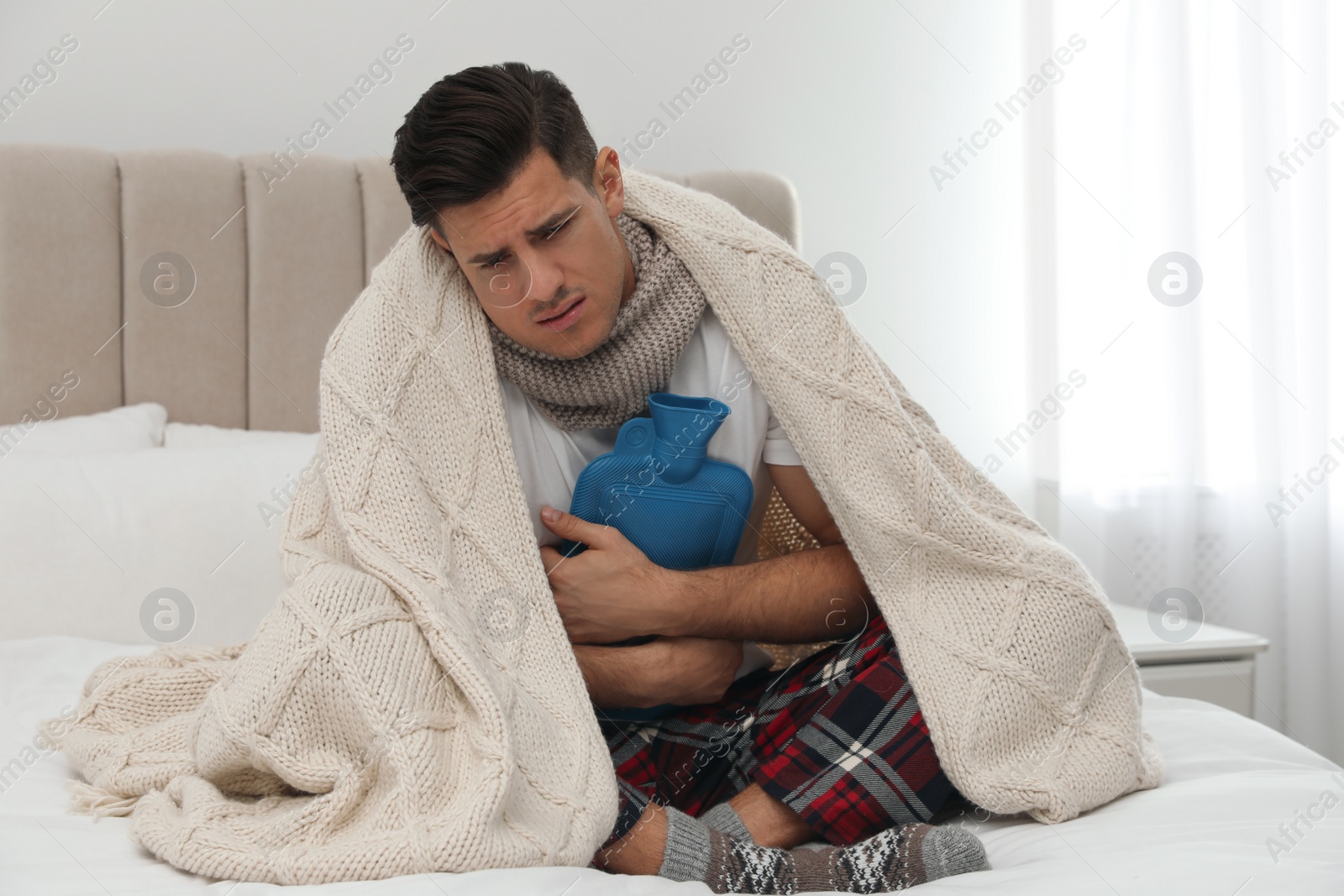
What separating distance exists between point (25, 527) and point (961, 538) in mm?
1197

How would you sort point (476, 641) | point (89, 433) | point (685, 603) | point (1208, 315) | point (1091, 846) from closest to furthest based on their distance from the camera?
point (1091, 846) < point (476, 641) < point (685, 603) < point (89, 433) < point (1208, 315)

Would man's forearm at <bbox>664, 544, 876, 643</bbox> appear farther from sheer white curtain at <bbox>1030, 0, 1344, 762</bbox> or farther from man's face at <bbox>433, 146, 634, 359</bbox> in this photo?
sheer white curtain at <bbox>1030, 0, 1344, 762</bbox>

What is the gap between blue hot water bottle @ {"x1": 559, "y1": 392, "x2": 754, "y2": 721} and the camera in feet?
3.35

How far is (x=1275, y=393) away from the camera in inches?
75.1

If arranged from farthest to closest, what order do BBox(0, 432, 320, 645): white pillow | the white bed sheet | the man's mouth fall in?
BBox(0, 432, 320, 645): white pillow < the man's mouth < the white bed sheet

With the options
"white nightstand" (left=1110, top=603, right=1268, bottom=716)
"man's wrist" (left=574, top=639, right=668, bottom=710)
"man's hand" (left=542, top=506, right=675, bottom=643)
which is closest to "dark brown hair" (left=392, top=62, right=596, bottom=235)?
"man's hand" (left=542, top=506, right=675, bottom=643)

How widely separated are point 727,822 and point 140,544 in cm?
92

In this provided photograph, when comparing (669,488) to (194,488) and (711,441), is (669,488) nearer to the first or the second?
(711,441)

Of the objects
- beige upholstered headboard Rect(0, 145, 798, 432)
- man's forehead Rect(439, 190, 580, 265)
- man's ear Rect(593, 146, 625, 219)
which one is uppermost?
man's ear Rect(593, 146, 625, 219)

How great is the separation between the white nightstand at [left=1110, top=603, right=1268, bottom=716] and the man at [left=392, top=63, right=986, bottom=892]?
68 cm

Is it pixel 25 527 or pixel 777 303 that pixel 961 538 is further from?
pixel 25 527

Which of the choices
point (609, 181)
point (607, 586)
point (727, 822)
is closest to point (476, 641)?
point (607, 586)

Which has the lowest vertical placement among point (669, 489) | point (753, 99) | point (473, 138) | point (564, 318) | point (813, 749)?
point (813, 749)

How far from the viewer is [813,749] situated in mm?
946
